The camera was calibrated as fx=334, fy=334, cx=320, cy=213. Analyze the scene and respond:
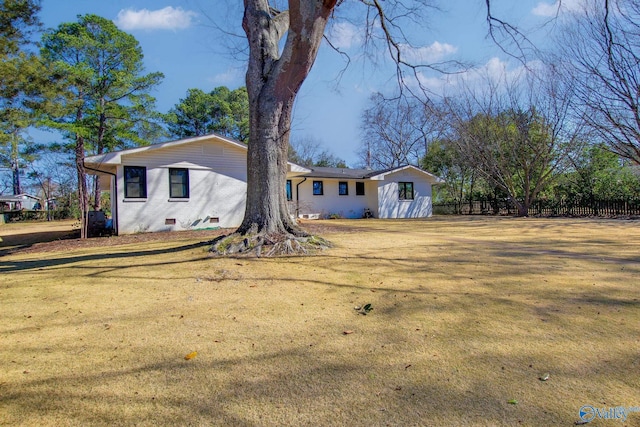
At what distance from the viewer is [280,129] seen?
7.33 m

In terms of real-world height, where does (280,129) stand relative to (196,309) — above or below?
above

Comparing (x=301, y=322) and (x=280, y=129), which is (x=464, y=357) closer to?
(x=301, y=322)

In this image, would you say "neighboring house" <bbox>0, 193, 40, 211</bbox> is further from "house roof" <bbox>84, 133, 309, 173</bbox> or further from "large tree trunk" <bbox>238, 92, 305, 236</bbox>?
"large tree trunk" <bbox>238, 92, 305, 236</bbox>

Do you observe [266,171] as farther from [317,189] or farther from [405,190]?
[405,190]

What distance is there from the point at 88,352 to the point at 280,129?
5.66m

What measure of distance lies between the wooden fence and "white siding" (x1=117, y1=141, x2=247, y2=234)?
1883 cm

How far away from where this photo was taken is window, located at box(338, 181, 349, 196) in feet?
70.1

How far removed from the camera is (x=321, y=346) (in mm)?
2609

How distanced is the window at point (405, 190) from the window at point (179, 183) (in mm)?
14169

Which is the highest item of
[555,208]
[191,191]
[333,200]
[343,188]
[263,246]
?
[343,188]

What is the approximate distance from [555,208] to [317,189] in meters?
14.8

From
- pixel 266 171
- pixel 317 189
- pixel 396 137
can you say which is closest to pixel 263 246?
pixel 266 171

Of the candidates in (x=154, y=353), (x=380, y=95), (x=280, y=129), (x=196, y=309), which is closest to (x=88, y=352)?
(x=154, y=353)

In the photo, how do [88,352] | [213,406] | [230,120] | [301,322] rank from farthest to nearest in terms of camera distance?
1. [230,120]
2. [301,322]
3. [88,352]
4. [213,406]
